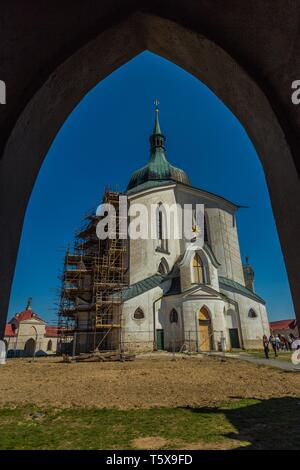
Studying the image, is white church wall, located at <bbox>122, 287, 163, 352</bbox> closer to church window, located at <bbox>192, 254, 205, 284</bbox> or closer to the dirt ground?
church window, located at <bbox>192, 254, 205, 284</bbox>

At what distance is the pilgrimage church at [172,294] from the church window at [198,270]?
0.09m

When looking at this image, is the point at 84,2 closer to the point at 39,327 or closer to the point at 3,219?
the point at 3,219

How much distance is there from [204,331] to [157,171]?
2415 centimetres

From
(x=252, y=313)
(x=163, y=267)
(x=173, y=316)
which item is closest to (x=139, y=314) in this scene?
(x=173, y=316)

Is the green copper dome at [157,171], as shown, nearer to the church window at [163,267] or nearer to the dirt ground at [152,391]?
the church window at [163,267]

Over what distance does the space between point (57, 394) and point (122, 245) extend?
2264 centimetres

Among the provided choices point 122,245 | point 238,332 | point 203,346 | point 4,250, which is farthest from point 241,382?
point 122,245

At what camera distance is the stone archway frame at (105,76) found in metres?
2.12

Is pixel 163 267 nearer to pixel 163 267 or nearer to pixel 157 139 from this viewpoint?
pixel 163 267

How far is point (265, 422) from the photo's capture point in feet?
16.1

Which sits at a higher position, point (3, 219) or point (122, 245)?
point (122, 245)

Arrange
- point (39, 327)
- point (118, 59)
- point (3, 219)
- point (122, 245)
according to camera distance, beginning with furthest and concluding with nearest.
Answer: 1. point (39, 327)
2. point (122, 245)
3. point (118, 59)
4. point (3, 219)

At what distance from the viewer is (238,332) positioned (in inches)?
1054

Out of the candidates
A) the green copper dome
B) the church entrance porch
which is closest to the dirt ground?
the church entrance porch
